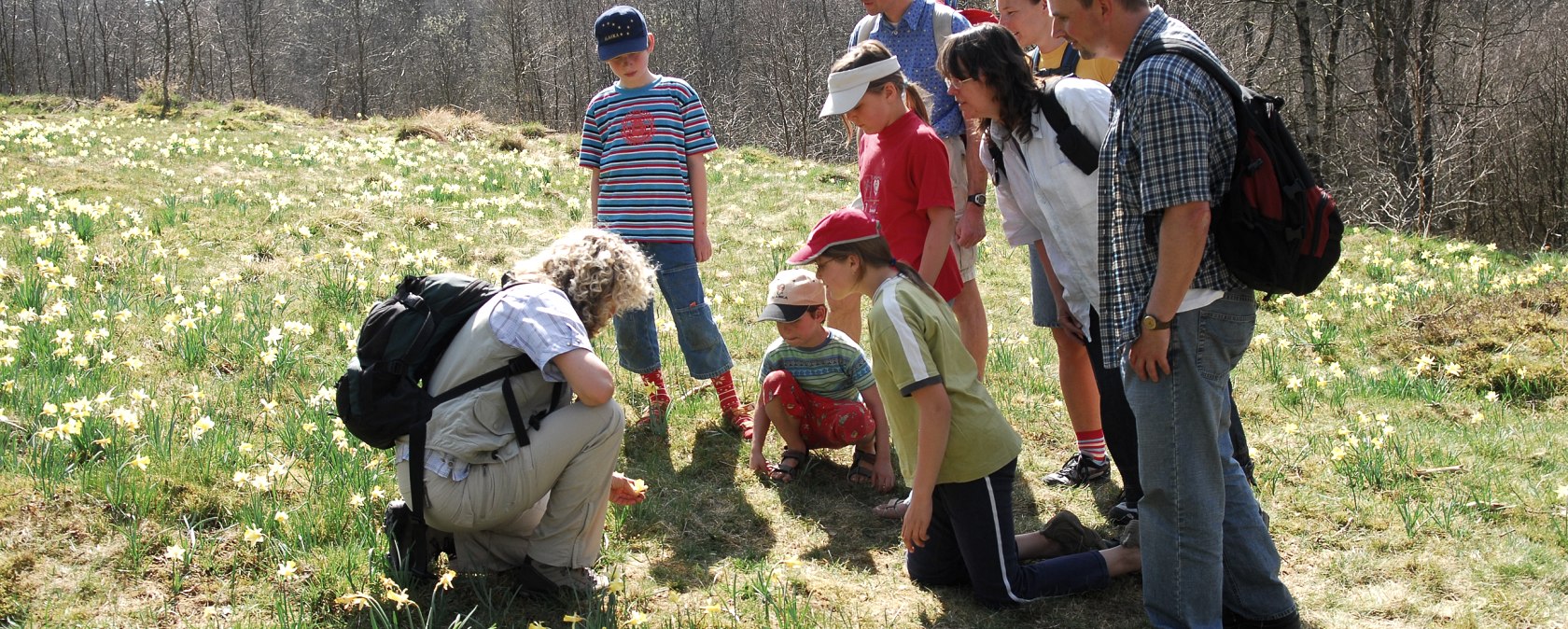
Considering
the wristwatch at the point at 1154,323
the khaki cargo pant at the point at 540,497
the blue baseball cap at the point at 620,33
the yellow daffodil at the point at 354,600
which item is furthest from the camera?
the blue baseball cap at the point at 620,33

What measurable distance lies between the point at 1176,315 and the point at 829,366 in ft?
5.89

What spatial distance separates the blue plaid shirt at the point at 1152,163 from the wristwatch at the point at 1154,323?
6 cm

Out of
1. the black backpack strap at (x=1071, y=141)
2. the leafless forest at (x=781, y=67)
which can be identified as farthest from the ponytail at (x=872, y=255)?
the leafless forest at (x=781, y=67)

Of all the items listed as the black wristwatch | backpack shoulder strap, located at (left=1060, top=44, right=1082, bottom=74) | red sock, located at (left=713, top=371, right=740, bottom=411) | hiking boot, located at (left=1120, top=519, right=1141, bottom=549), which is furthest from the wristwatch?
red sock, located at (left=713, top=371, right=740, bottom=411)

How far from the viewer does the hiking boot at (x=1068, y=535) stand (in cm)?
346

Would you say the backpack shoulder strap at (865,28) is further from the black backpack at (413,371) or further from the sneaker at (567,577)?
the sneaker at (567,577)

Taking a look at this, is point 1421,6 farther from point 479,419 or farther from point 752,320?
point 479,419

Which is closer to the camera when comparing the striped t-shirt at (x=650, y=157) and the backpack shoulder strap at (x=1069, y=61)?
the backpack shoulder strap at (x=1069, y=61)

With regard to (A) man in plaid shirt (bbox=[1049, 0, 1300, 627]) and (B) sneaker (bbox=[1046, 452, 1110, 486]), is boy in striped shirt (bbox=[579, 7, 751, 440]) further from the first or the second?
(A) man in plaid shirt (bbox=[1049, 0, 1300, 627])

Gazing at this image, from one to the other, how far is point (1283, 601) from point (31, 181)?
32.0ft

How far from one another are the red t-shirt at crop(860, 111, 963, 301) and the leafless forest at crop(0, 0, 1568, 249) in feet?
33.1

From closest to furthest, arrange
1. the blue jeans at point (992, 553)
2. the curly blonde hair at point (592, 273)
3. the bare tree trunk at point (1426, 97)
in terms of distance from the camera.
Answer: the curly blonde hair at point (592, 273) → the blue jeans at point (992, 553) → the bare tree trunk at point (1426, 97)

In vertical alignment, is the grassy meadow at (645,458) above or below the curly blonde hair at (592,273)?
below

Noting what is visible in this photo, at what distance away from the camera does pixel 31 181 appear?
27.7 feet
